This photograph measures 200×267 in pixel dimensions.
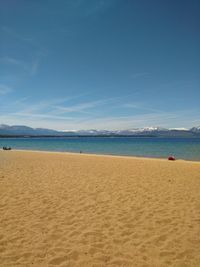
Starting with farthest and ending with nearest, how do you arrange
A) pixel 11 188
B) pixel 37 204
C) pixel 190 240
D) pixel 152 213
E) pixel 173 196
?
pixel 11 188 < pixel 173 196 < pixel 37 204 < pixel 152 213 < pixel 190 240

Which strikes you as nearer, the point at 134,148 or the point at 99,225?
the point at 99,225

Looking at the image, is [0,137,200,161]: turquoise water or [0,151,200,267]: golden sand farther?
[0,137,200,161]: turquoise water

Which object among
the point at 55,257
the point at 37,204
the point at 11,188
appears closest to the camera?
the point at 55,257

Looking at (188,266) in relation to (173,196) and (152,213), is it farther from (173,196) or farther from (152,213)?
(173,196)

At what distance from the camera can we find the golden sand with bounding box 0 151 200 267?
4.63m

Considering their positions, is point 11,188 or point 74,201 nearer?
point 74,201

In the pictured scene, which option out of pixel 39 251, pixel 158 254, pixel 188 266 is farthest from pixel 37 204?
pixel 188 266

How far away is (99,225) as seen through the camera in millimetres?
6152

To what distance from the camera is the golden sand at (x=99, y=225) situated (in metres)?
4.63

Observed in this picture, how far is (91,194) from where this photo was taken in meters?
9.20

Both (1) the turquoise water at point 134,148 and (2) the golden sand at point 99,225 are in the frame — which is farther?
(1) the turquoise water at point 134,148

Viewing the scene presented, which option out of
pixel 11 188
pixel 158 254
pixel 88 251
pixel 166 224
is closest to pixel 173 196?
pixel 166 224

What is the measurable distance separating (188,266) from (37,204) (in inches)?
205

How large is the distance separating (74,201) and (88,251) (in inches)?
136
